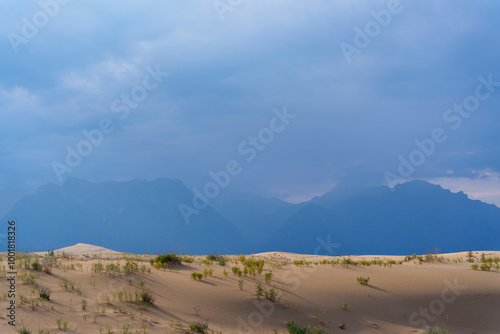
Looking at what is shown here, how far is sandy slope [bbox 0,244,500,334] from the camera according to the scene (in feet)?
29.7

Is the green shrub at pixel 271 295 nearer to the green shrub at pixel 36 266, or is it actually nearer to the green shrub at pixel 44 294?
the green shrub at pixel 44 294

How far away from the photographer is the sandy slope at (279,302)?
356 inches

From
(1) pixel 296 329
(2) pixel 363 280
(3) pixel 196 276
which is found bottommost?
(1) pixel 296 329

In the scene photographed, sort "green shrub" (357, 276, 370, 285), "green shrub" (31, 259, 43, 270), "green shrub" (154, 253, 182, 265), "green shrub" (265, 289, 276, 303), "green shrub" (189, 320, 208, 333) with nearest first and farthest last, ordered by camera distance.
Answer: "green shrub" (189, 320, 208, 333), "green shrub" (265, 289, 276, 303), "green shrub" (31, 259, 43, 270), "green shrub" (357, 276, 370, 285), "green shrub" (154, 253, 182, 265)

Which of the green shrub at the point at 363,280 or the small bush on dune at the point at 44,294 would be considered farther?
the green shrub at the point at 363,280

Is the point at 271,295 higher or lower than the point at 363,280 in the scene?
lower

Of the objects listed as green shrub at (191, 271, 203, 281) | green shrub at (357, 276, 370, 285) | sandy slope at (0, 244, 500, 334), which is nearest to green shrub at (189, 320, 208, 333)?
sandy slope at (0, 244, 500, 334)

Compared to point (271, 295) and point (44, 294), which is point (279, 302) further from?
point (44, 294)

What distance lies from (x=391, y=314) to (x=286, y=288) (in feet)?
12.0

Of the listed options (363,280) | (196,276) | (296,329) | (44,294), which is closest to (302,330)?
(296,329)

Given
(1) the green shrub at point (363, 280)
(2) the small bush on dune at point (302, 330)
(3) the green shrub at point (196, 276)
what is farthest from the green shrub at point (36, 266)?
(1) the green shrub at point (363, 280)

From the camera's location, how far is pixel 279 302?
11539 mm

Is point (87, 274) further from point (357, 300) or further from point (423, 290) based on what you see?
point (423, 290)

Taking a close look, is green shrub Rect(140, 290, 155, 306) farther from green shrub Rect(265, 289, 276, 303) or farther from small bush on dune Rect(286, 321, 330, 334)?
small bush on dune Rect(286, 321, 330, 334)
